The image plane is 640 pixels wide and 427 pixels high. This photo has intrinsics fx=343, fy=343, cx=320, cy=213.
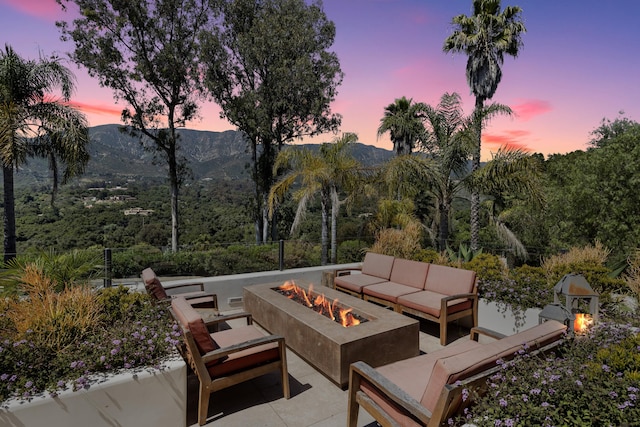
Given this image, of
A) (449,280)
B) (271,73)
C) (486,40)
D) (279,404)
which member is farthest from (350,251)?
(486,40)

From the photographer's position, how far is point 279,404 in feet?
9.95

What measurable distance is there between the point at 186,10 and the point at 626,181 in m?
19.1

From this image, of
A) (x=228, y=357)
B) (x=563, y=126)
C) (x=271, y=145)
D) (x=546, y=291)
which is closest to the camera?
(x=228, y=357)

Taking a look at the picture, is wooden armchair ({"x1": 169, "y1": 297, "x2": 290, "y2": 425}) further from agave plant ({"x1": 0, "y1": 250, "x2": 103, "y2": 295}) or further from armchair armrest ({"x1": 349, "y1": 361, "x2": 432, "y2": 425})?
agave plant ({"x1": 0, "y1": 250, "x2": 103, "y2": 295})

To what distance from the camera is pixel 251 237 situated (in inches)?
913

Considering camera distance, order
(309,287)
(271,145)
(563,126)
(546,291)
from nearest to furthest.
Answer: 1. (546,291)
2. (309,287)
3. (563,126)
4. (271,145)

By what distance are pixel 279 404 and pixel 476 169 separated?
774 cm

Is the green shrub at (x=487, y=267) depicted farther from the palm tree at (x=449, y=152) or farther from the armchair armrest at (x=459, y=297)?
the palm tree at (x=449, y=152)

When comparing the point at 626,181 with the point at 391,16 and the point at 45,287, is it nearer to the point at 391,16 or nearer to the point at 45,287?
the point at 391,16

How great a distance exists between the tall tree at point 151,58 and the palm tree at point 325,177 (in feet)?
27.5

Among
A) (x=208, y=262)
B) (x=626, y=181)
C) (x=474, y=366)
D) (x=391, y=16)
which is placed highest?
(x=391, y=16)

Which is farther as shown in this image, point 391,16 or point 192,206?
point 192,206

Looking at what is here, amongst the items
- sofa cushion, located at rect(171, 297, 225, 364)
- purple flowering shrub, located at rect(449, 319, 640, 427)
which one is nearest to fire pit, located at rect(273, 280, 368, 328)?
sofa cushion, located at rect(171, 297, 225, 364)

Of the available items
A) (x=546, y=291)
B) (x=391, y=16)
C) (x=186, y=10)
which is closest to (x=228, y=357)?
(x=546, y=291)
